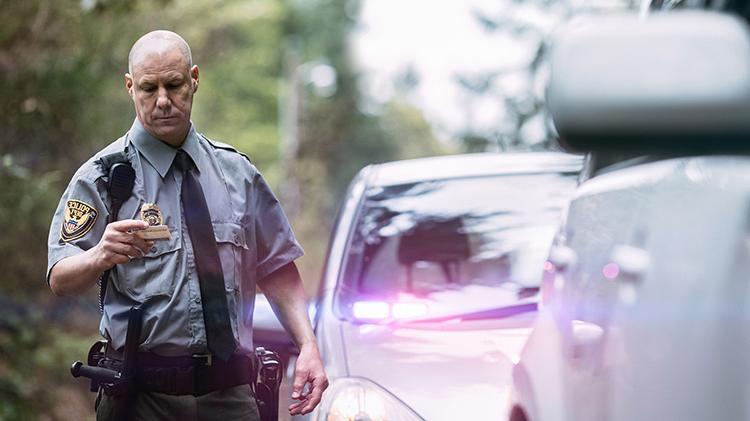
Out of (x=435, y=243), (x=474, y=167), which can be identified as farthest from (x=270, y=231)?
(x=474, y=167)

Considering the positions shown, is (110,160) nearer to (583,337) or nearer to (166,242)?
(166,242)

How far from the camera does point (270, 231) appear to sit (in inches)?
164

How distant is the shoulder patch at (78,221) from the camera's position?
12.5 ft

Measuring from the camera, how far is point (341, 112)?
53.1m

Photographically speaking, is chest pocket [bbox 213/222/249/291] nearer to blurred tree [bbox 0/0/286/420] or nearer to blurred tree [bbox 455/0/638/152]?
blurred tree [bbox 0/0/286/420]

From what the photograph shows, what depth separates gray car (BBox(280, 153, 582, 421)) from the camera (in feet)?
15.7

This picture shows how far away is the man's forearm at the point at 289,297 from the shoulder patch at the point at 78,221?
0.67 m

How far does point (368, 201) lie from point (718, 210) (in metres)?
3.96

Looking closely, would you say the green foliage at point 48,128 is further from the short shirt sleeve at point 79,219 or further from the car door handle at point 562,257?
the car door handle at point 562,257

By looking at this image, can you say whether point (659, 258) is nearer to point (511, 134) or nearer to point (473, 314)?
point (473, 314)

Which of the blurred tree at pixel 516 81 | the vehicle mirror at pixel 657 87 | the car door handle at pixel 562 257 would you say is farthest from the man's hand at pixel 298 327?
the blurred tree at pixel 516 81

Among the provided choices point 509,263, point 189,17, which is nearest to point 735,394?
point 509,263

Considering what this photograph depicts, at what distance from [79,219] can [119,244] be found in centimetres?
32

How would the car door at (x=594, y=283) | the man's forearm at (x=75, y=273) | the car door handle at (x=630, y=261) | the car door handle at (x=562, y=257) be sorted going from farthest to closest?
the man's forearm at (x=75, y=273), the car door handle at (x=562, y=257), the car door at (x=594, y=283), the car door handle at (x=630, y=261)
